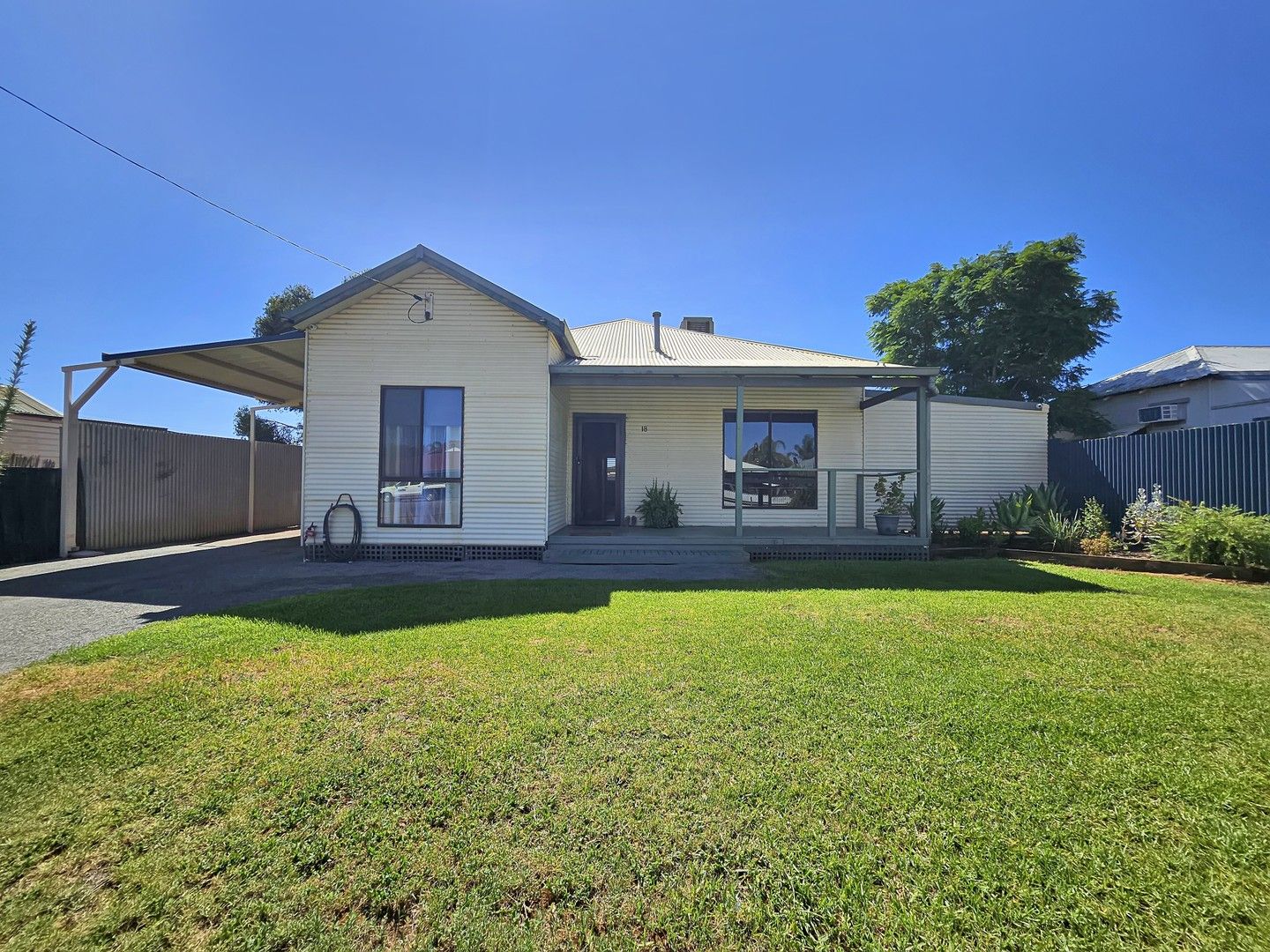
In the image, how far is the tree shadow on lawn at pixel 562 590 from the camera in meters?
5.05

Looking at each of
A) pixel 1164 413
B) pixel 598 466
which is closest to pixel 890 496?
pixel 598 466

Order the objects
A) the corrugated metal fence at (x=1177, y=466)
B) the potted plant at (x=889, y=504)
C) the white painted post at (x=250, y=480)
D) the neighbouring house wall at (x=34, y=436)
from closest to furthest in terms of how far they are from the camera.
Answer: the corrugated metal fence at (x=1177, y=466)
the potted plant at (x=889, y=504)
the neighbouring house wall at (x=34, y=436)
the white painted post at (x=250, y=480)

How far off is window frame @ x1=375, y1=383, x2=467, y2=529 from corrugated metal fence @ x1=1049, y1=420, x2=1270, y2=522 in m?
11.5

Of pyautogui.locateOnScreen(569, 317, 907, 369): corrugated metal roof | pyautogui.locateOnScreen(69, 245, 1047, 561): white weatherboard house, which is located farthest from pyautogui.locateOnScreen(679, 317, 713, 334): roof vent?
pyautogui.locateOnScreen(69, 245, 1047, 561): white weatherboard house

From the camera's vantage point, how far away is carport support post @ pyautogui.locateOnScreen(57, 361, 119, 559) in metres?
8.80

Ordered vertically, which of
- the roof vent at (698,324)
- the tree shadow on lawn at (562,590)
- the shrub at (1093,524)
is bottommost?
the tree shadow on lawn at (562,590)

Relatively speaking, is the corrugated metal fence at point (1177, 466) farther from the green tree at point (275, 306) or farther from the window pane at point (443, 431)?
the green tree at point (275, 306)

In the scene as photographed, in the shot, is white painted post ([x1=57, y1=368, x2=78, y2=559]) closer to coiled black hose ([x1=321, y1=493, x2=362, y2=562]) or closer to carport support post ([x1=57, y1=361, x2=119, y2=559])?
carport support post ([x1=57, y1=361, x2=119, y2=559])

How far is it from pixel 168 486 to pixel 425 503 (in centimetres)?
655

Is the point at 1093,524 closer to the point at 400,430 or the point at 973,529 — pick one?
the point at 973,529

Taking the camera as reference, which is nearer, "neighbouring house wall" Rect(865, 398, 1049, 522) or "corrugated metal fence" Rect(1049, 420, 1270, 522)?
"corrugated metal fence" Rect(1049, 420, 1270, 522)

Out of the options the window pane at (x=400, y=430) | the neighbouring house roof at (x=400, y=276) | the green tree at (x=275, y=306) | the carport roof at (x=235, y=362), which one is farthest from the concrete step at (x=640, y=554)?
the green tree at (x=275, y=306)

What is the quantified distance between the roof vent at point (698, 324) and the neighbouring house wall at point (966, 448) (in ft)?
19.6

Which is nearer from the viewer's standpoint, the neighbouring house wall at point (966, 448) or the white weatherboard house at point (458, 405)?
the white weatherboard house at point (458, 405)
